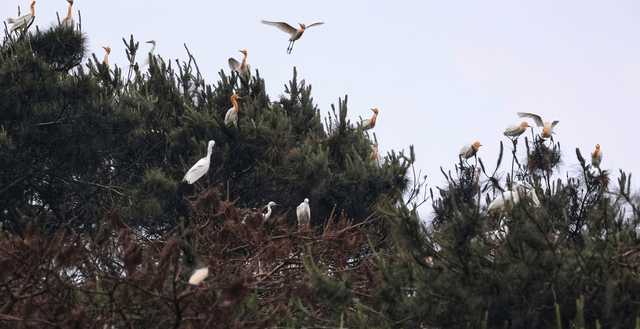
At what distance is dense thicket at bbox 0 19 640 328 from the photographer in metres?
4.53

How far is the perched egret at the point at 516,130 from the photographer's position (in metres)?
14.8

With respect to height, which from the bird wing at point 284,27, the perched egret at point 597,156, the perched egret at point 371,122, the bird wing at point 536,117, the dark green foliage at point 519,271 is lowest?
the dark green foliage at point 519,271

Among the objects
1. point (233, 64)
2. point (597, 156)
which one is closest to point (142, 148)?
point (233, 64)

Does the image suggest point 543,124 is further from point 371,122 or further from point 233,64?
point 233,64

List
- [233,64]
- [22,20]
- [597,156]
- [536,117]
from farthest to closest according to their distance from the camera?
[233,64]
[536,117]
[597,156]
[22,20]

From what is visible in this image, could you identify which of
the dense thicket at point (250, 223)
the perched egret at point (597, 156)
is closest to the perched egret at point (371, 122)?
the dense thicket at point (250, 223)

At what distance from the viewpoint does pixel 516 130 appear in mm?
14891

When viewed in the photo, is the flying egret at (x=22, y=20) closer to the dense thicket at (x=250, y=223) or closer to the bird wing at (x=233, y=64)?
the dense thicket at (x=250, y=223)

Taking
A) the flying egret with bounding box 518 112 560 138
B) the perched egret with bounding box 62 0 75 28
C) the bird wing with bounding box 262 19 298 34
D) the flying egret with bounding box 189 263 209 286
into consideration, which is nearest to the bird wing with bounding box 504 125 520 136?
the flying egret with bounding box 518 112 560 138

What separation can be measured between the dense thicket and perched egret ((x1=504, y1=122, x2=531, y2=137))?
1309mm

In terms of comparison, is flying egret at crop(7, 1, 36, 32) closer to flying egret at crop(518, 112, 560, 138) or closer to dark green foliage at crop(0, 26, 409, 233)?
dark green foliage at crop(0, 26, 409, 233)

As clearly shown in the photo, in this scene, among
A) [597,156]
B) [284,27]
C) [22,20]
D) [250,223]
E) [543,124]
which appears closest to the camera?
[250,223]

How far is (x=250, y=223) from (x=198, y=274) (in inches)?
122

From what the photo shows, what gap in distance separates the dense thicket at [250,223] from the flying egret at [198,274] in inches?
3.7
